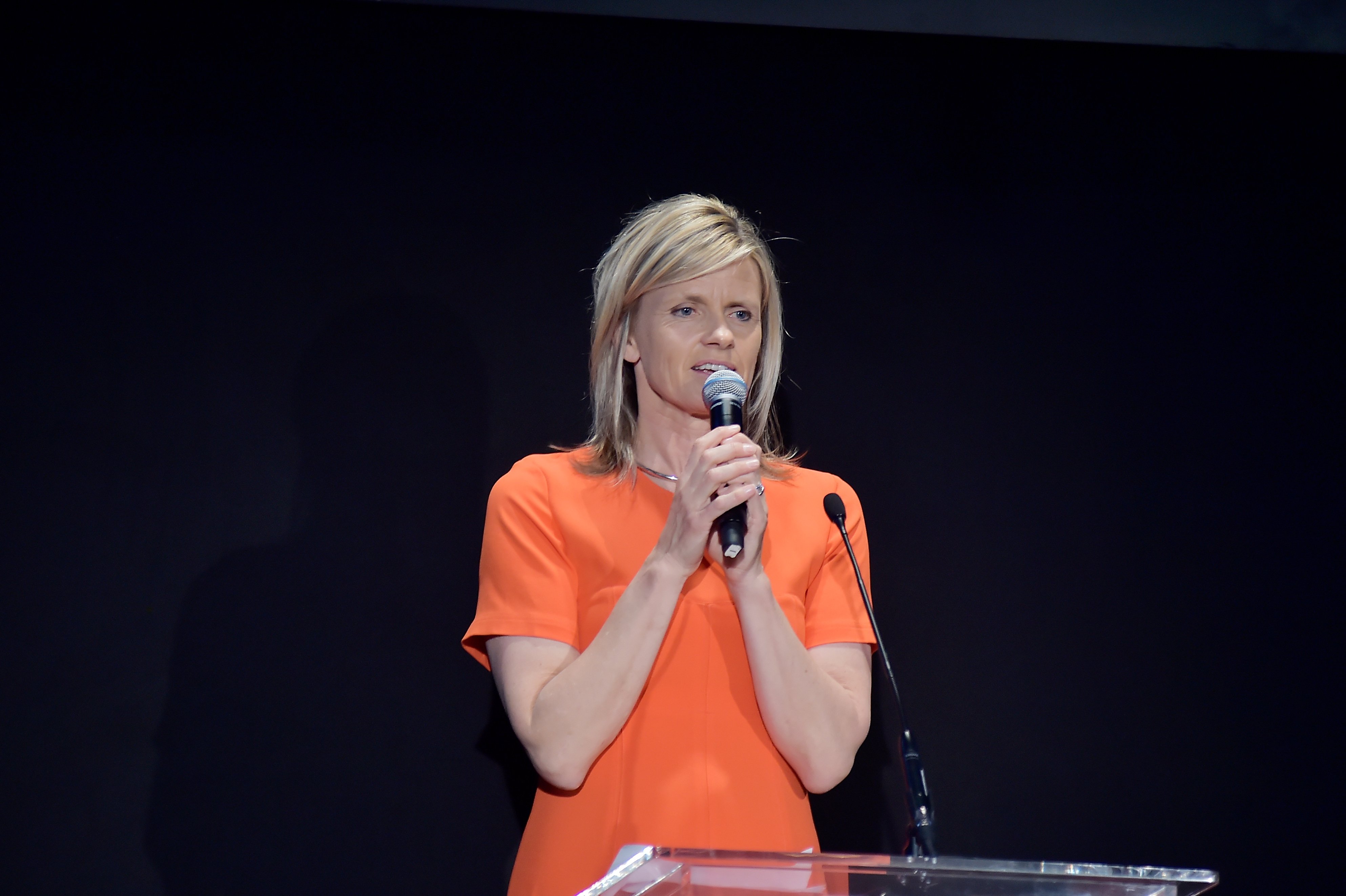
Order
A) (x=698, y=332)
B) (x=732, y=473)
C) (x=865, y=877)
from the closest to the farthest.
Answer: (x=865, y=877) → (x=732, y=473) → (x=698, y=332)

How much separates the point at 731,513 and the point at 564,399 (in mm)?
1060

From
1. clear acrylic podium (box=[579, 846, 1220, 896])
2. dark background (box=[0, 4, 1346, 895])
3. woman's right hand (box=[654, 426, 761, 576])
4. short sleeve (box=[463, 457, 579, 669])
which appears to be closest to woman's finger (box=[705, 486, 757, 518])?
woman's right hand (box=[654, 426, 761, 576])

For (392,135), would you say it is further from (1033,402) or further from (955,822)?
(955,822)

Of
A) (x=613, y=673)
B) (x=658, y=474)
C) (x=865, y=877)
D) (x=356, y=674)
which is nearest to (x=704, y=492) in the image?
(x=613, y=673)

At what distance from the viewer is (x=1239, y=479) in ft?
8.41

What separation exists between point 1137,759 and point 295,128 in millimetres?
2418

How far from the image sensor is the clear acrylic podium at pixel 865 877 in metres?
0.87

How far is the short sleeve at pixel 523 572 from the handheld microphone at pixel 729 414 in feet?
0.92

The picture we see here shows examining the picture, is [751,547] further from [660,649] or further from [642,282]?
[642,282]

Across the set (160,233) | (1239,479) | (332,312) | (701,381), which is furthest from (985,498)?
(160,233)

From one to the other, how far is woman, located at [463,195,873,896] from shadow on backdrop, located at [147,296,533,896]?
22.2 inches

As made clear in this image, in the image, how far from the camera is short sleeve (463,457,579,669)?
1.64 metres

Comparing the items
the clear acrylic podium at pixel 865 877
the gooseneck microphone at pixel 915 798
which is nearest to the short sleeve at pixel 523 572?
the gooseneck microphone at pixel 915 798

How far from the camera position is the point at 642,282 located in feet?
6.00
